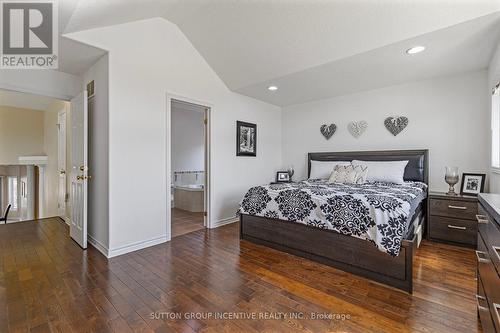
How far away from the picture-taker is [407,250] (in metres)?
1.95

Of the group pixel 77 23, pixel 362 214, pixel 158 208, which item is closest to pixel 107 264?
pixel 158 208

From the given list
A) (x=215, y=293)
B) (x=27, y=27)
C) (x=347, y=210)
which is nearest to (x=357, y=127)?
(x=347, y=210)

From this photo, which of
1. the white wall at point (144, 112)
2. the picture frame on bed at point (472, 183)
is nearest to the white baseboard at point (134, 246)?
the white wall at point (144, 112)

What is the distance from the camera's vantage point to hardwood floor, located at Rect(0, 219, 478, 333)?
1.59m

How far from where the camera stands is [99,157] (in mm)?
2965

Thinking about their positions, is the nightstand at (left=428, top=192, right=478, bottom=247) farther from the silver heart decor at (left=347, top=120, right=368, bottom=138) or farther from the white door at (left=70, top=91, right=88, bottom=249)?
the white door at (left=70, top=91, right=88, bottom=249)

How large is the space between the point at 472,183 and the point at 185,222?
175 inches

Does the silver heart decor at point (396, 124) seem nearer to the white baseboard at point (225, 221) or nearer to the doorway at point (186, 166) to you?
the white baseboard at point (225, 221)

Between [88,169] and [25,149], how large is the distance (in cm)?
415

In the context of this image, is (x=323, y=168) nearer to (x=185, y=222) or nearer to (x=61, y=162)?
(x=185, y=222)

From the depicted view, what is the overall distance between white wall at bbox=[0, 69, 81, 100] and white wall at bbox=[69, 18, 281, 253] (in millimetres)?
1280

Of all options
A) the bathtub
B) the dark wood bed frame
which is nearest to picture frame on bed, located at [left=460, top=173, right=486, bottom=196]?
the dark wood bed frame

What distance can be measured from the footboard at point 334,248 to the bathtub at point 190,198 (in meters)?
2.13

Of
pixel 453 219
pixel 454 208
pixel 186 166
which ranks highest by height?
pixel 186 166
